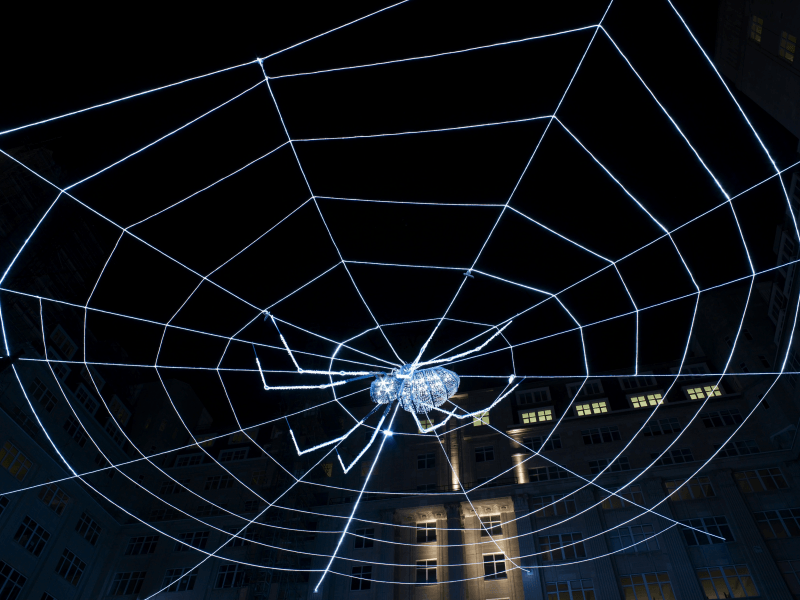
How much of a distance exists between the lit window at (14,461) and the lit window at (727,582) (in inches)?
1569

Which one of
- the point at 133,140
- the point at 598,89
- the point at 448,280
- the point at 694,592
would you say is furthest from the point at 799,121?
the point at 133,140

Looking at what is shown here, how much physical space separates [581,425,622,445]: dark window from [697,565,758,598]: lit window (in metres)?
10.0

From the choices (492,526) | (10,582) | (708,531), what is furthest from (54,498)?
(708,531)

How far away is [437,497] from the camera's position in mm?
35312

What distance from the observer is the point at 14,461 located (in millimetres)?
32469

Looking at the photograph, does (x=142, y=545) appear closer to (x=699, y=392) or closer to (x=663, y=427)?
(x=663, y=427)

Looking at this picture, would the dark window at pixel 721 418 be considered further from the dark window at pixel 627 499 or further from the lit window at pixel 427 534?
the lit window at pixel 427 534

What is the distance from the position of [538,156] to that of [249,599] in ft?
102

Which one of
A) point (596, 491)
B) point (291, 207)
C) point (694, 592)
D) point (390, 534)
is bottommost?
point (694, 592)

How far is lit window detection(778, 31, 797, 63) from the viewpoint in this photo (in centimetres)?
2211

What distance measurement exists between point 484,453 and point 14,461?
30.5 metres

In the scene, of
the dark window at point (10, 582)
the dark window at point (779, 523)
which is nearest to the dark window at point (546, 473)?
the dark window at point (779, 523)

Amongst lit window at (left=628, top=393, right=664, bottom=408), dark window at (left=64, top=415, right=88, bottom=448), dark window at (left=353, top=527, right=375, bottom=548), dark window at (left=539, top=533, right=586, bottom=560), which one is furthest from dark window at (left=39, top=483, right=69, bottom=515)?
lit window at (left=628, top=393, right=664, bottom=408)

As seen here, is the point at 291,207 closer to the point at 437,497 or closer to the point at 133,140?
the point at 133,140
